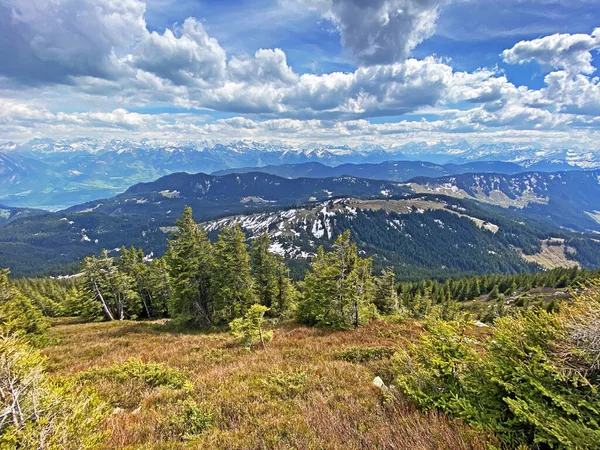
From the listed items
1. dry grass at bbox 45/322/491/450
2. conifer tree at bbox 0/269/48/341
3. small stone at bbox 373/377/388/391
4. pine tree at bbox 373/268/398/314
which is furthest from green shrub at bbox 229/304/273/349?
pine tree at bbox 373/268/398/314

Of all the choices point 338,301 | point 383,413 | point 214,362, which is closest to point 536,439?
point 383,413

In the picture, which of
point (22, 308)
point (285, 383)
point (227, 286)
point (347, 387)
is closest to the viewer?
point (347, 387)

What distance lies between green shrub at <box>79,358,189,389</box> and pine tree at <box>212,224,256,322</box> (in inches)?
726

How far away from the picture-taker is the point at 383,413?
661cm

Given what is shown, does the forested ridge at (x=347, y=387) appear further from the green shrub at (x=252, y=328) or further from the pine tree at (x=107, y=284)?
the pine tree at (x=107, y=284)

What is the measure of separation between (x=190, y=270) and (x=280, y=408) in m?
25.3

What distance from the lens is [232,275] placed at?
31469 mm

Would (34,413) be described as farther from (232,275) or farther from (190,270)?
(232,275)

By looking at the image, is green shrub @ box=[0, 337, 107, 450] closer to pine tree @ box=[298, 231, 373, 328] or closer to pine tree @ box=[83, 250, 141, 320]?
pine tree @ box=[298, 231, 373, 328]

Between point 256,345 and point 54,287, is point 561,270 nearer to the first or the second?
point 256,345

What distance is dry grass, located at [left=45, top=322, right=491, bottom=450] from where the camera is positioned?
552 centimetres

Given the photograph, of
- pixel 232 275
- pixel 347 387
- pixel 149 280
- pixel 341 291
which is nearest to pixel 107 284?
pixel 149 280

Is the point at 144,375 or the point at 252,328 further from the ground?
the point at 144,375

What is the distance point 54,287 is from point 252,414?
102m
